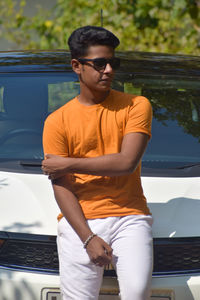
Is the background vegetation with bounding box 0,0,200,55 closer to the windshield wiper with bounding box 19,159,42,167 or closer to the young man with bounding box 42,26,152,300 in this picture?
the windshield wiper with bounding box 19,159,42,167

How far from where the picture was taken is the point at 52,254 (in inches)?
106

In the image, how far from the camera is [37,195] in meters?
3.05

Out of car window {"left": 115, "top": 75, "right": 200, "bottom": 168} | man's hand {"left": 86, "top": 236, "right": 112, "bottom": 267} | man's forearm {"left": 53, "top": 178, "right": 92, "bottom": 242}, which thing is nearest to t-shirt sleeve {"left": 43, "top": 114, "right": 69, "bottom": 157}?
man's forearm {"left": 53, "top": 178, "right": 92, "bottom": 242}

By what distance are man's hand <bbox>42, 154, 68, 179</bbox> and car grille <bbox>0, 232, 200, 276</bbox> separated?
0.32m

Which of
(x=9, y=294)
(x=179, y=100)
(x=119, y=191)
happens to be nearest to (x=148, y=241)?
(x=119, y=191)

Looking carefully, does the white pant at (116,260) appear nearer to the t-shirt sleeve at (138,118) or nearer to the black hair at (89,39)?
the t-shirt sleeve at (138,118)

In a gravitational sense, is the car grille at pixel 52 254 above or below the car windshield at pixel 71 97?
below

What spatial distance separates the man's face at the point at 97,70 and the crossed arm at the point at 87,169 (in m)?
0.24

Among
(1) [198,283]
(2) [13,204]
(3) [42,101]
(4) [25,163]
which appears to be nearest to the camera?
(1) [198,283]

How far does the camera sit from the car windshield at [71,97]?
3.63 metres

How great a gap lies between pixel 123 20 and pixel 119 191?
630cm

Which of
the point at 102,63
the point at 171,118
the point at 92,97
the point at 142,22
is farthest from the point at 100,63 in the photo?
the point at 142,22

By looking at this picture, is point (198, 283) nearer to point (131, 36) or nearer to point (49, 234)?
point (49, 234)

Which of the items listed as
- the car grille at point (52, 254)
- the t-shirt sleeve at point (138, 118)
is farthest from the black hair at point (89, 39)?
the car grille at point (52, 254)
